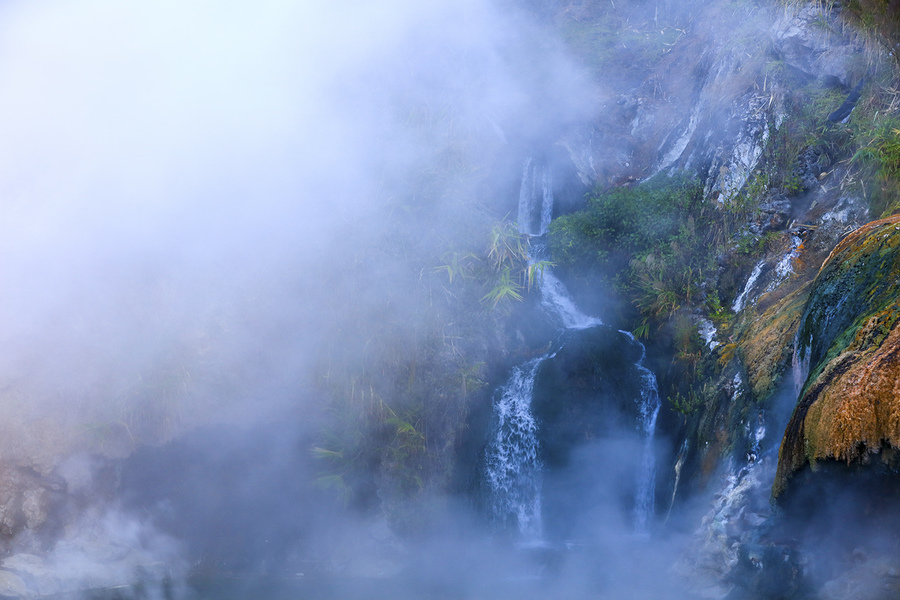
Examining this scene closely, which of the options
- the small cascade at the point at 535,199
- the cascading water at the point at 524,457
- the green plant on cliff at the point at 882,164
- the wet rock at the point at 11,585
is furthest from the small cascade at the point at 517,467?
the wet rock at the point at 11,585

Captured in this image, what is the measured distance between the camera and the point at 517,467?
7.99 m

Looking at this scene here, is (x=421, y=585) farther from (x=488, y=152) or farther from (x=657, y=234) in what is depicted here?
(x=488, y=152)

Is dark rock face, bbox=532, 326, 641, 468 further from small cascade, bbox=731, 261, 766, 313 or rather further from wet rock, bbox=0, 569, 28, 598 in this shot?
wet rock, bbox=0, 569, 28, 598

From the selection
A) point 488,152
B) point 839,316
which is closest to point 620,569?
point 839,316

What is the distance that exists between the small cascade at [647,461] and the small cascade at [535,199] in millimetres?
3920

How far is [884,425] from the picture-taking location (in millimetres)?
3059

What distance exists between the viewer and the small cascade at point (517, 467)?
7.86 meters

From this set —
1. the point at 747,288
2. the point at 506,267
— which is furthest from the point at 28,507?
the point at 747,288

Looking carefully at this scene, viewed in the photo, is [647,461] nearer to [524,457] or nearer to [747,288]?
[524,457]

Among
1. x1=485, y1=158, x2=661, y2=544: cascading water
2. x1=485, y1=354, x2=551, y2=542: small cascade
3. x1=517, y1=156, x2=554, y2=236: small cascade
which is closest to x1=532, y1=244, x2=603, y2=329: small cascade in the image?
x1=485, y1=158, x2=661, y2=544: cascading water

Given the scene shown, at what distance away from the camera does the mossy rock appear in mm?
3148

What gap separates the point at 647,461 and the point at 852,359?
14.3ft

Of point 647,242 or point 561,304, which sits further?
point 561,304

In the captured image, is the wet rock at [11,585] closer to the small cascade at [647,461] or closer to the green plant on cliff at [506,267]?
the green plant on cliff at [506,267]
